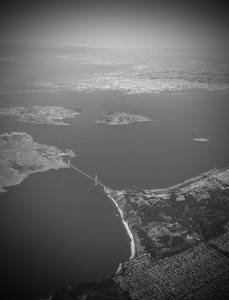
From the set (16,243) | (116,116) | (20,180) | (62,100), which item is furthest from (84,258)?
(62,100)

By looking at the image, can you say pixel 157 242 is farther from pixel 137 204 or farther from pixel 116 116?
pixel 116 116

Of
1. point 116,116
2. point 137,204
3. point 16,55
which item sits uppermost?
point 16,55

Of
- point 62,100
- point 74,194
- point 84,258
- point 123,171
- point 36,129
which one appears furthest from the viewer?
point 62,100

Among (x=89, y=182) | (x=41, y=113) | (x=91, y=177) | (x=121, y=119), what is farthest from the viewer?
(x=41, y=113)

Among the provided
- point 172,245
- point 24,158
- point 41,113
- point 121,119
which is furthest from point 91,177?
point 41,113

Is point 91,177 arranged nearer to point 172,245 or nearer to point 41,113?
point 172,245
